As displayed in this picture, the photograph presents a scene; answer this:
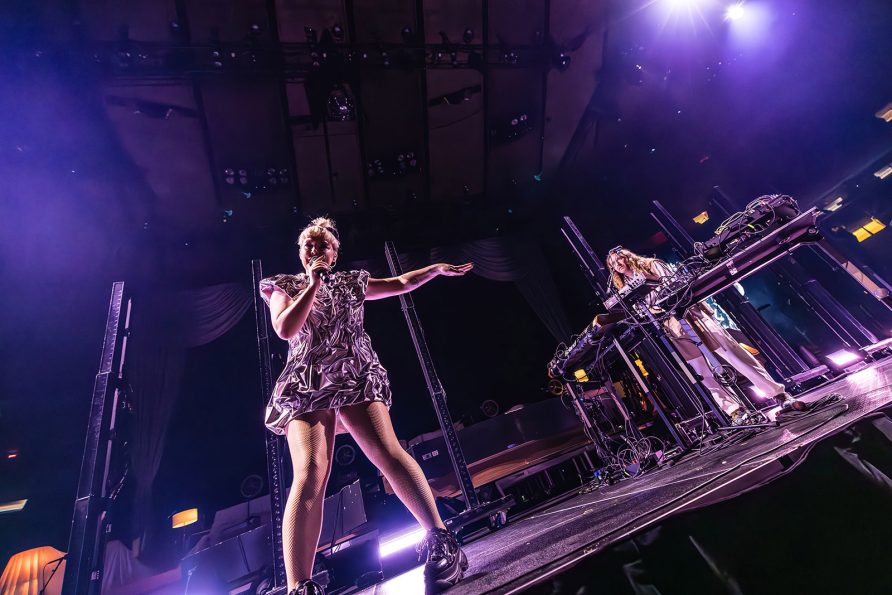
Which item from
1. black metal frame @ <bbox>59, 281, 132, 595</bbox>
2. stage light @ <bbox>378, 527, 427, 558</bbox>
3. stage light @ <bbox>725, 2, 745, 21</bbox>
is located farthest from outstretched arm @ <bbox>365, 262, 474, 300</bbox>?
stage light @ <bbox>725, 2, 745, 21</bbox>

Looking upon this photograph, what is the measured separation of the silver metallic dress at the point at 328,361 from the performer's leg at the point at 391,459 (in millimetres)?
76

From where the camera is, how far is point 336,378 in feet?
4.98

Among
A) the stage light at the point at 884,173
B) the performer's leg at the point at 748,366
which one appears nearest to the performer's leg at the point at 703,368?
the performer's leg at the point at 748,366

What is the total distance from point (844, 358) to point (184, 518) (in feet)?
33.0

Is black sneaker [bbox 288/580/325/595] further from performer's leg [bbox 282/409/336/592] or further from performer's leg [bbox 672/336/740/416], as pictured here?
performer's leg [bbox 672/336/740/416]

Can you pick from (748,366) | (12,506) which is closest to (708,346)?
(748,366)

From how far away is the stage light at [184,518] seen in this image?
5039 millimetres

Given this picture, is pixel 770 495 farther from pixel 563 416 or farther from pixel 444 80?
pixel 444 80

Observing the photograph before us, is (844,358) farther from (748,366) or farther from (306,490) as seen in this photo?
(306,490)

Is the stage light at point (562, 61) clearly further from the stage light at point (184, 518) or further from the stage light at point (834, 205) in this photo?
the stage light at point (184, 518)

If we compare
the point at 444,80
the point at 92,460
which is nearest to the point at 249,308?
the point at 92,460

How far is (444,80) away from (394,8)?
1256 millimetres

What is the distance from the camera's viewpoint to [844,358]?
15.1ft

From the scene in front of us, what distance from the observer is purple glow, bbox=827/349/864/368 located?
14.6 feet
